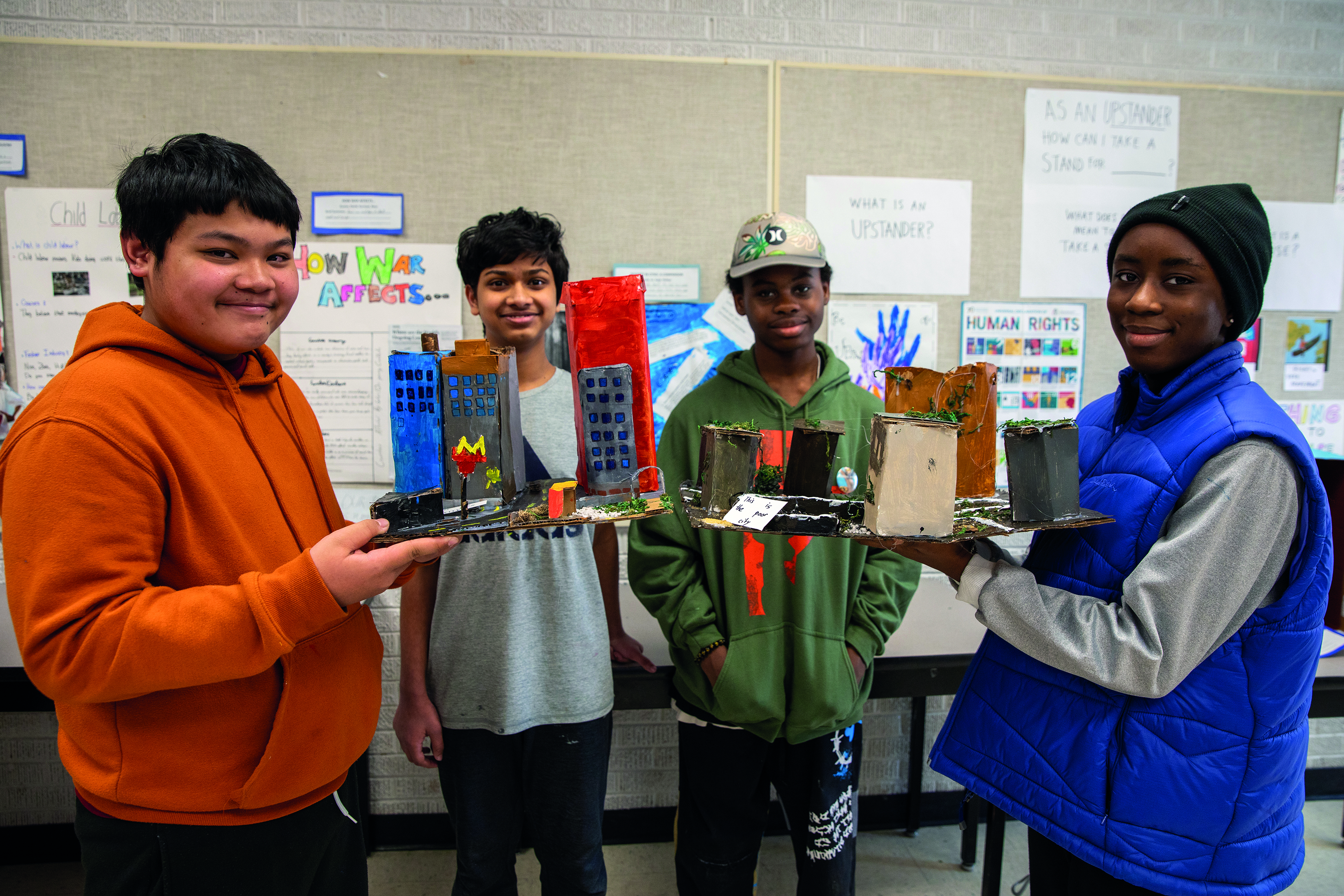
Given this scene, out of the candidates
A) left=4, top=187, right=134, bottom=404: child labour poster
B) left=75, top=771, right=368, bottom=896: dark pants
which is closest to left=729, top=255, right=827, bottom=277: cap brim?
left=75, top=771, right=368, bottom=896: dark pants

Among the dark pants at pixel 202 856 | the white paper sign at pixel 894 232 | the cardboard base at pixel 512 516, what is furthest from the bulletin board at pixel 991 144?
the dark pants at pixel 202 856

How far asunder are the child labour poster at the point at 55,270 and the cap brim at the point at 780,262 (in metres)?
1.99

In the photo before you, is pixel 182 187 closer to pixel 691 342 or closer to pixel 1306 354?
pixel 691 342

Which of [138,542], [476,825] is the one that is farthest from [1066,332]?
[138,542]

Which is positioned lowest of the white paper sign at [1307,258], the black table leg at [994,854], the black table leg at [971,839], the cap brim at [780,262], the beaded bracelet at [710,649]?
the black table leg at [971,839]

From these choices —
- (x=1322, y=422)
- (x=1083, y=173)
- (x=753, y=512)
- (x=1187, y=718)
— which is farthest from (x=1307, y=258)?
(x=753, y=512)

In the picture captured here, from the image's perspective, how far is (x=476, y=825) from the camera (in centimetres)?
138

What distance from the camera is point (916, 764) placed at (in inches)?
92.9

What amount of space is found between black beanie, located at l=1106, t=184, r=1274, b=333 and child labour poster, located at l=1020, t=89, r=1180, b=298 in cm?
139

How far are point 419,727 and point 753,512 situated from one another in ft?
2.75

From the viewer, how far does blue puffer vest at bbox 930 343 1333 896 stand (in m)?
0.99

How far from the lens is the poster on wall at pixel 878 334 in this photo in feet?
7.61

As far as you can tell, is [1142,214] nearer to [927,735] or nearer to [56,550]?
[56,550]

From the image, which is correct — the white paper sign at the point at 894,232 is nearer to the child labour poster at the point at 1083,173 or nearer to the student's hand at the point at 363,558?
the child labour poster at the point at 1083,173
